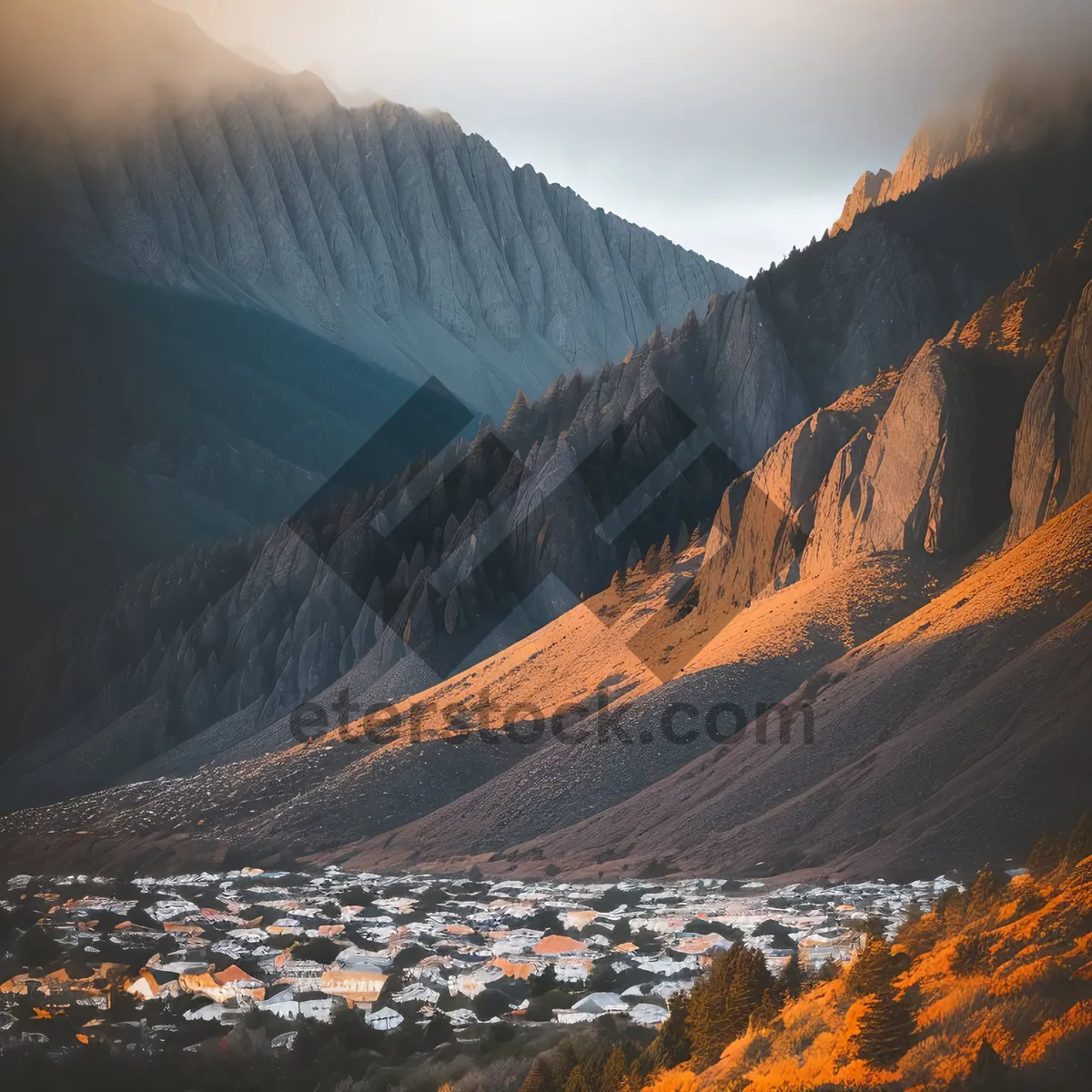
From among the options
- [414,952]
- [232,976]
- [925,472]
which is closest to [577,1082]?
[414,952]

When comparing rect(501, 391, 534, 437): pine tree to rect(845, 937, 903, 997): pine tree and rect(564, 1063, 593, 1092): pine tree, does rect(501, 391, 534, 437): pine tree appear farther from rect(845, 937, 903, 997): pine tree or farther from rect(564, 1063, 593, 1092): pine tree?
rect(845, 937, 903, 997): pine tree

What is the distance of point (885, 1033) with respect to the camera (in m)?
31.5

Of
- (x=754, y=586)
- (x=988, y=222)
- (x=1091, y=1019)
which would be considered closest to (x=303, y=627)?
(x=754, y=586)

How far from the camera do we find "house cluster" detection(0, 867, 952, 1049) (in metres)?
44.5

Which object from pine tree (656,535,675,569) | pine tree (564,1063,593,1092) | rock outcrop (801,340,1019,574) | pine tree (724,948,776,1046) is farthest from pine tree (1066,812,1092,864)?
pine tree (656,535,675,569)

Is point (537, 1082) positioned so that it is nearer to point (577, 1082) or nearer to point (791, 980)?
point (577, 1082)

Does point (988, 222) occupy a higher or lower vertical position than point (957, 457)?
higher

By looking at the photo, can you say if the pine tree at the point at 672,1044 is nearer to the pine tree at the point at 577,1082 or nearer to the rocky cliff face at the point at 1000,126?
the pine tree at the point at 577,1082

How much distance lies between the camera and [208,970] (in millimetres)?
51469

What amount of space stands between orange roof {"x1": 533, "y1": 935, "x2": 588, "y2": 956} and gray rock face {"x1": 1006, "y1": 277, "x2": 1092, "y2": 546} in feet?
93.2

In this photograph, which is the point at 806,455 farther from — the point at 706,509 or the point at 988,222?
the point at 988,222

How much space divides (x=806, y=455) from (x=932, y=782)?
27989 mm

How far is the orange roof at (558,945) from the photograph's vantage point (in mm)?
47906

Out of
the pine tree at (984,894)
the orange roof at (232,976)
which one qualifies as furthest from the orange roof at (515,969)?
the pine tree at (984,894)
